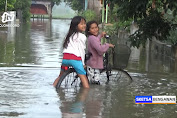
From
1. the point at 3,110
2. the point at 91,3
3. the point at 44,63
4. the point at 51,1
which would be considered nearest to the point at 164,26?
the point at 44,63

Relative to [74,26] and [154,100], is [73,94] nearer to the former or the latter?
[74,26]

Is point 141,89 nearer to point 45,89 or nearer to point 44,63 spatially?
point 45,89

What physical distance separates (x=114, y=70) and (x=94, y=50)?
63 cm

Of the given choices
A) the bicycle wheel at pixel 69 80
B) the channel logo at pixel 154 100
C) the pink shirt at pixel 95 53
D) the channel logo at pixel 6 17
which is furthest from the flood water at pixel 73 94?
the channel logo at pixel 6 17

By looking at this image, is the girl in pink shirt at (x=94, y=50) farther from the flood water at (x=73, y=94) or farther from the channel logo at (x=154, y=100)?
the channel logo at (x=154, y=100)

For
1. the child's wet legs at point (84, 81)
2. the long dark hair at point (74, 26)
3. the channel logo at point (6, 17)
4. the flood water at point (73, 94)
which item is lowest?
the flood water at point (73, 94)

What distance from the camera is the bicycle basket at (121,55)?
9320 millimetres

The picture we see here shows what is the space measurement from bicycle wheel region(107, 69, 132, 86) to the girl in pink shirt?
461mm

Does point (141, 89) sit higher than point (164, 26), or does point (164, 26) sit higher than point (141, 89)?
point (164, 26)

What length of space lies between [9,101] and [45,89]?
4.48 ft

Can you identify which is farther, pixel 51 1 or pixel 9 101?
pixel 51 1

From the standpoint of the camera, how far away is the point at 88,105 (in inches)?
305

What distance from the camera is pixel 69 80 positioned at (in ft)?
32.4

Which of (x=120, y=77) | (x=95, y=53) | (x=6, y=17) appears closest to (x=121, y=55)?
(x=95, y=53)
